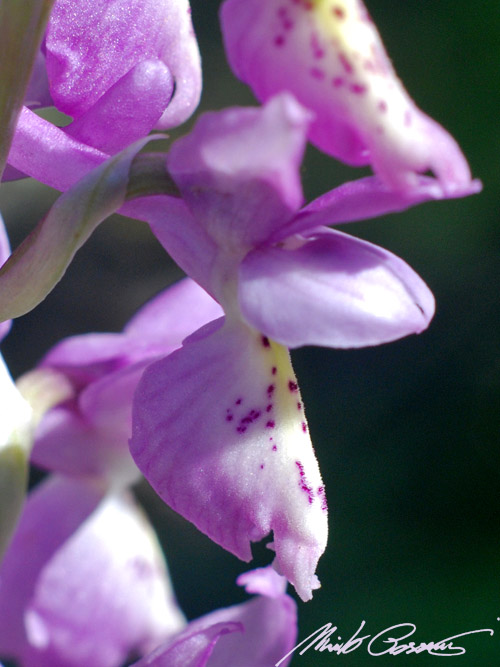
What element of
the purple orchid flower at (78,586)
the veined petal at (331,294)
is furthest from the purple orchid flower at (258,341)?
the purple orchid flower at (78,586)

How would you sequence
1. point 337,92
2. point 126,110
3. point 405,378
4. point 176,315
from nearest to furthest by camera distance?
point 337,92
point 126,110
point 176,315
point 405,378

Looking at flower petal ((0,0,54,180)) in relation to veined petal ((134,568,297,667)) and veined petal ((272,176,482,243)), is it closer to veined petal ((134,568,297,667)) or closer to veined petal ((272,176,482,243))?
veined petal ((272,176,482,243))

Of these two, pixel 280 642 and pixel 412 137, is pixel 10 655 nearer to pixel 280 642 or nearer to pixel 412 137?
A: pixel 280 642

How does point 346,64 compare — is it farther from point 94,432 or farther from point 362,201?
point 94,432

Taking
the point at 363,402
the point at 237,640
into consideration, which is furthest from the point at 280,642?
the point at 363,402

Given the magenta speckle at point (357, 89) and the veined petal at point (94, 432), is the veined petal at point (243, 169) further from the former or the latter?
the veined petal at point (94, 432)

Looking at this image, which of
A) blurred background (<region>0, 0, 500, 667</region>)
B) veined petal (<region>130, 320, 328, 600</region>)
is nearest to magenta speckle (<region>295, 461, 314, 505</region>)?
veined petal (<region>130, 320, 328, 600</region>)

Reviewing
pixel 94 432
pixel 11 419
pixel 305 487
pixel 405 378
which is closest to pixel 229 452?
pixel 305 487
